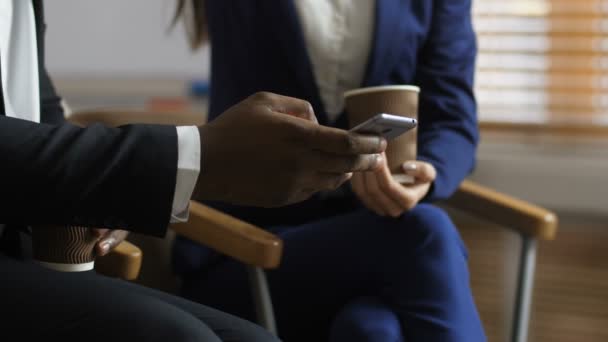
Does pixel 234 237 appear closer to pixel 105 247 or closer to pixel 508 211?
pixel 105 247

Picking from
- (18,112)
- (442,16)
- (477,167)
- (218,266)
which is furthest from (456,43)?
(18,112)

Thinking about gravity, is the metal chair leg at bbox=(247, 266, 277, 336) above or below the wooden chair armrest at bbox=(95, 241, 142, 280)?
below

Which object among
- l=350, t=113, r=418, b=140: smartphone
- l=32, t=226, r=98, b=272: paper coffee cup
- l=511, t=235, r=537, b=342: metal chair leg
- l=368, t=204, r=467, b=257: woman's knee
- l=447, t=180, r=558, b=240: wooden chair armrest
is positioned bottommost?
l=511, t=235, r=537, b=342: metal chair leg

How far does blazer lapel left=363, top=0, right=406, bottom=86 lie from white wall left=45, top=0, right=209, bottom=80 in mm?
712

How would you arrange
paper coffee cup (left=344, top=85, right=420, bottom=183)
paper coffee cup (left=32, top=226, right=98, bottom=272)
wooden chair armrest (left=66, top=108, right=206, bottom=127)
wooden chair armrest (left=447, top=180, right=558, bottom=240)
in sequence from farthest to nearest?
1. wooden chair armrest (left=66, top=108, right=206, bottom=127)
2. wooden chair armrest (left=447, top=180, right=558, bottom=240)
3. paper coffee cup (left=344, top=85, right=420, bottom=183)
4. paper coffee cup (left=32, top=226, right=98, bottom=272)

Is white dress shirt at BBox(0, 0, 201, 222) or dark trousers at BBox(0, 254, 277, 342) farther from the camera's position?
white dress shirt at BBox(0, 0, 201, 222)

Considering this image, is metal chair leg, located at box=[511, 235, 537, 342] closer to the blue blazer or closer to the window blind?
the blue blazer

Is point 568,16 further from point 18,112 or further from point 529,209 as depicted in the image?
point 18,112

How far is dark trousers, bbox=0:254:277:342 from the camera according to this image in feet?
2.37

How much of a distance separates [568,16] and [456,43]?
554 millimetres

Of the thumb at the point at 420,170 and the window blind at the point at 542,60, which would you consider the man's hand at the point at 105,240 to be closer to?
the thumb at the point at 420,170

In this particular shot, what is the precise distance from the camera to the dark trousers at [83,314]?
72cm

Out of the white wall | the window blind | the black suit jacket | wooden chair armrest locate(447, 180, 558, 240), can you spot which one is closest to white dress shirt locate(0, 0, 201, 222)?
the black suit jacket

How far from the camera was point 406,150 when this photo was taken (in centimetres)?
103
